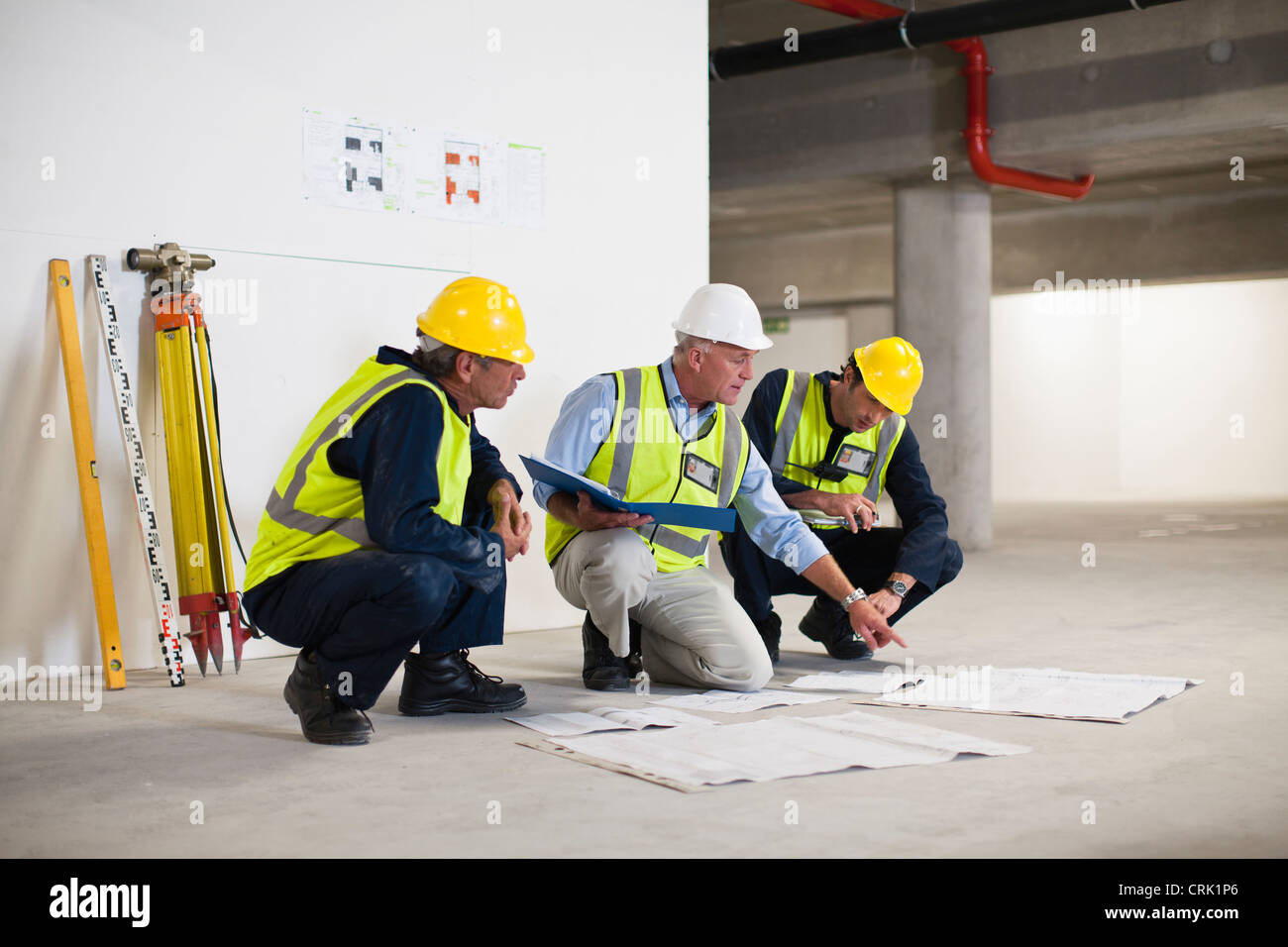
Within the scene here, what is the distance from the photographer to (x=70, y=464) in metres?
3.81

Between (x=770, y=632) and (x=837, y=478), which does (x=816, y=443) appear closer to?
(x=837, y=478)

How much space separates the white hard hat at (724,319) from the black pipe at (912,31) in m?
3.73

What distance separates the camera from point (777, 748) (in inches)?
110

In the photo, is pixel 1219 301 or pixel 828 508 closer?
pixel 828 508

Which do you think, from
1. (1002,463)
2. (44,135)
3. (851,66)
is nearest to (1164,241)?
(1002,463)

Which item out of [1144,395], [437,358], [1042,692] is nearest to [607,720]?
[437,358]

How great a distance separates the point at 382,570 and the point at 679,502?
0.96 metres

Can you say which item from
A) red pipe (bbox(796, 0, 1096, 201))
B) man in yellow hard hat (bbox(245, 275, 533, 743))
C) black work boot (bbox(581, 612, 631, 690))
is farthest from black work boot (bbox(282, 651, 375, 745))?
red pipe (bbox(796, 0, 1096, 201))

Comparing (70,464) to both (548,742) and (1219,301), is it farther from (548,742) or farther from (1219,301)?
(1219,301)

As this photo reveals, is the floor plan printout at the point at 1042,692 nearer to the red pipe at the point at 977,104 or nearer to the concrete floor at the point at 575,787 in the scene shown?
the concrete floor at the point at 575,787

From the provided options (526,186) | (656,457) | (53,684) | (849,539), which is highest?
(526,186)
